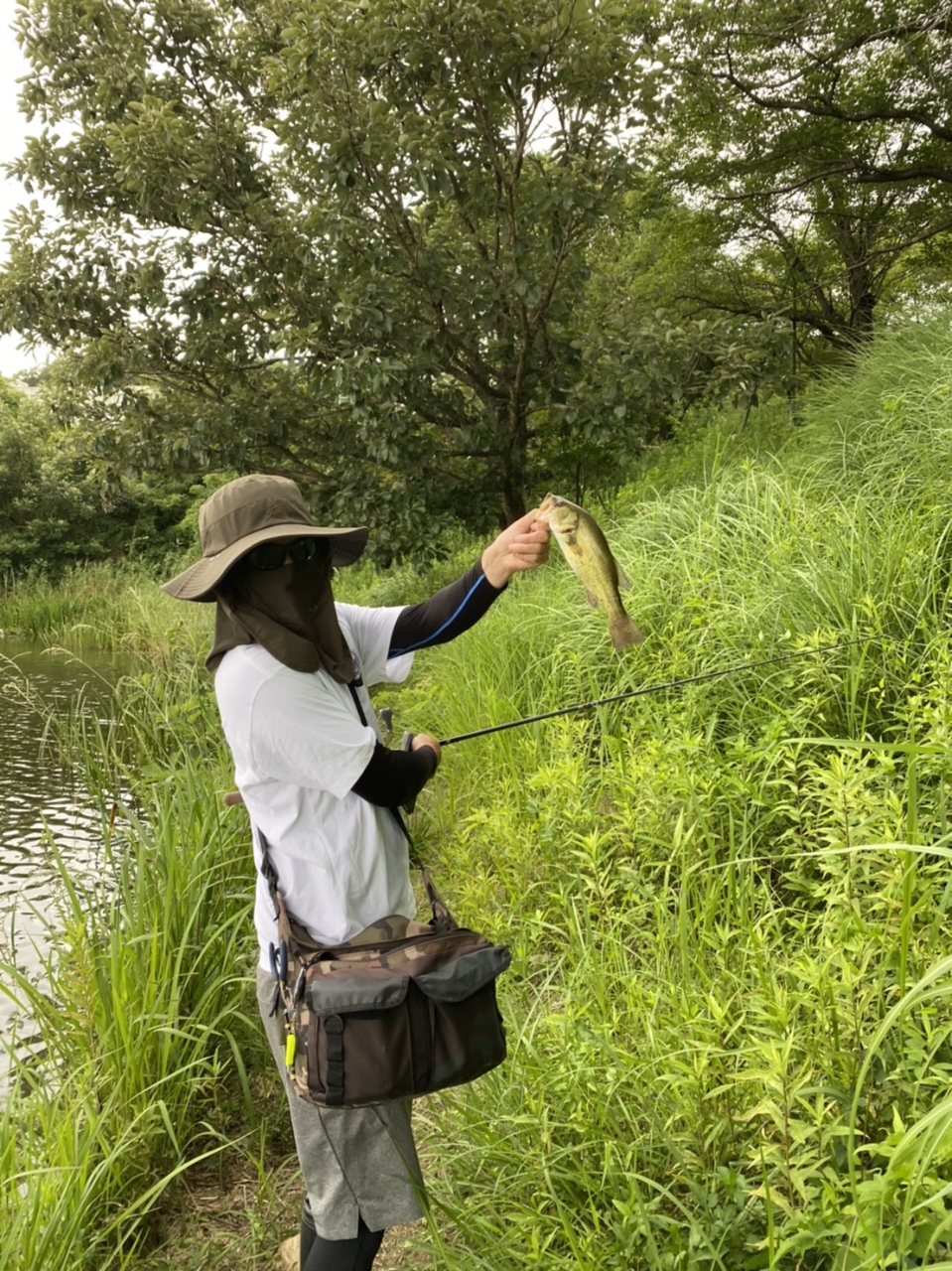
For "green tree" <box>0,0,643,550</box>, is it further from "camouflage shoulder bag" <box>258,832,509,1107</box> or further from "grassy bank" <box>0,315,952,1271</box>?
"camouflage shoulder bag" <box>258,832,509,1107</box>

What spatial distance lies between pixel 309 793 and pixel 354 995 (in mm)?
410

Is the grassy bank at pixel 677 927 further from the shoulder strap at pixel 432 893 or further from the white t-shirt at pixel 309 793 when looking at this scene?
the white t-shirt at pixel 309 793

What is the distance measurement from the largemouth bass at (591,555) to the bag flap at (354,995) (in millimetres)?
1235

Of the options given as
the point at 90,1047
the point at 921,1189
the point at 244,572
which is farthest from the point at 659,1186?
the point at 90,1047

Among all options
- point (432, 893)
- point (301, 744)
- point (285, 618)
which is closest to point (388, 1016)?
point (432, 893)

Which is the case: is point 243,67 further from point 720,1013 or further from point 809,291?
point 720,1013

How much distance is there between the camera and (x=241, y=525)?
187 cm

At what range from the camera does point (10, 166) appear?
22.2ft

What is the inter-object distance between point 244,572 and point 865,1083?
1.69 m

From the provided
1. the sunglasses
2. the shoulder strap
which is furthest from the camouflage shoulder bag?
the sunglasses

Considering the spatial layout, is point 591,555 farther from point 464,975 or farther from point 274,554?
point 464,975

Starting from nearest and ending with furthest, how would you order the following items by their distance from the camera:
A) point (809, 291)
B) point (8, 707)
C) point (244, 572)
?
point (244, 572) < point (809, 291) < point (8, 707)

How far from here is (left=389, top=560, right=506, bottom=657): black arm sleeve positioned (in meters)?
2.37

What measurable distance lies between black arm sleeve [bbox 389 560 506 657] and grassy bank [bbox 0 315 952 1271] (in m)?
0.71
